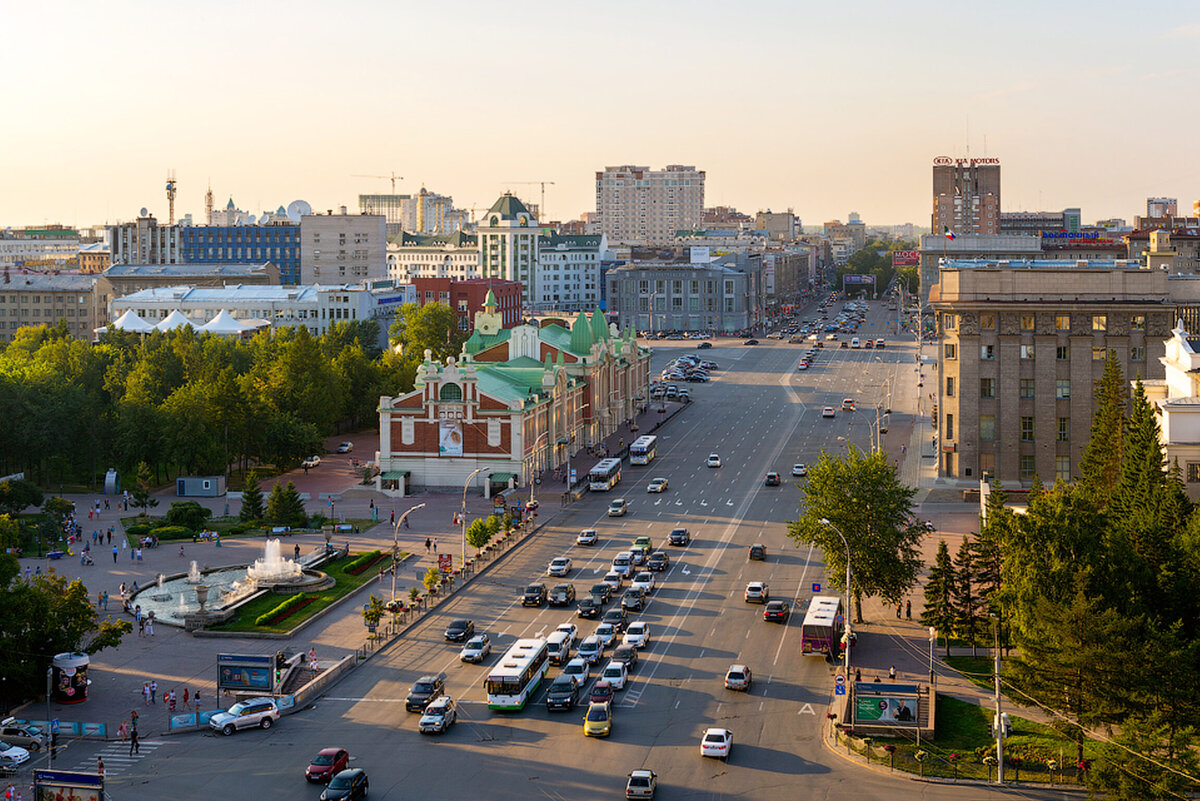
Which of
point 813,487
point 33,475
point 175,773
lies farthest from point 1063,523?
point 33,475

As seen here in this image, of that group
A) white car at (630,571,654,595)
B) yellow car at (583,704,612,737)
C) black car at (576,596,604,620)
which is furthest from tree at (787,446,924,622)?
yellow car at (583,704,612,737)

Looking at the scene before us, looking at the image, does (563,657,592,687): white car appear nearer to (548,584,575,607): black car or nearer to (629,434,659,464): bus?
(548,584,575,607): black car

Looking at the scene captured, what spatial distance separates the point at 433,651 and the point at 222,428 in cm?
5594

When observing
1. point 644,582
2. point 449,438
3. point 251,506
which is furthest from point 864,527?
point 251,506

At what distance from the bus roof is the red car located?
23692mm

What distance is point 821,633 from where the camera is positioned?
63.2 metres

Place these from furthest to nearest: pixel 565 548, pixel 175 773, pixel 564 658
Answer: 1. pixel 565 548
2. pixel 564 658
3. pixel 175 773

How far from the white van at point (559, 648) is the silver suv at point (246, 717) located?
12.7 meters

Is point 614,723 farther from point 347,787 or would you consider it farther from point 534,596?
point 534,596

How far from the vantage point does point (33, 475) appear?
117 metres

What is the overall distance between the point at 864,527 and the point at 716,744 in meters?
20.8

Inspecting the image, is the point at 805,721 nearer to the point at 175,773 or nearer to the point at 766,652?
the point at 766,652

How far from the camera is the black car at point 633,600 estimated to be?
71562 mm

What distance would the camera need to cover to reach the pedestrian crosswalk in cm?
5097
